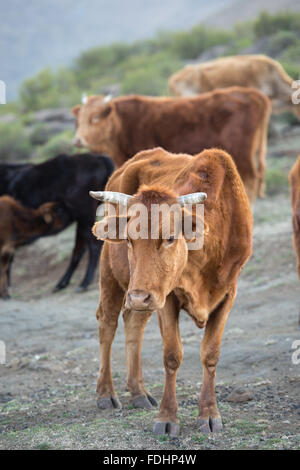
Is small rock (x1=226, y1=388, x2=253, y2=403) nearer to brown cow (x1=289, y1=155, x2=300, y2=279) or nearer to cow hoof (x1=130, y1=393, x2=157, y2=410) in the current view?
cow hoof (x1=130, y1=393, x2=157, y2=410)

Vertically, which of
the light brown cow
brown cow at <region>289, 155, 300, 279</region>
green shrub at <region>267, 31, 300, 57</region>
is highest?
green shrub at <region>267, 31, 300, 57</region>

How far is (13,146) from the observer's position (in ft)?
68.3

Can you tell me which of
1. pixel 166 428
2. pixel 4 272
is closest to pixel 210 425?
pixel 166 428

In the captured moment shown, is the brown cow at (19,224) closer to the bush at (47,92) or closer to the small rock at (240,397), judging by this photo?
the small rock at (240,397)

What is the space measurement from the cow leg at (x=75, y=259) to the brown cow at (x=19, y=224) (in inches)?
13.5

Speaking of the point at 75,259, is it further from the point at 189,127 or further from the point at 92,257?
the point at 189,127

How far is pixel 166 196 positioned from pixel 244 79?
12.1m

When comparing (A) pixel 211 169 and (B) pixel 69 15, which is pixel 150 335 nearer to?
(A) pixel 211 169

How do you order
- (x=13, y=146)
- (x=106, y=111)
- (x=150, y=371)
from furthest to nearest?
1. (x=13, y=146)
2. (x=106, y=111)
3. (x=150, y=371)

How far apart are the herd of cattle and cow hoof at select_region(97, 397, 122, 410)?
1cm

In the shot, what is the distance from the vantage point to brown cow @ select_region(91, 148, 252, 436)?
14.4ft

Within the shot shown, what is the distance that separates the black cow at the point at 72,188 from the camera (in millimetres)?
10922

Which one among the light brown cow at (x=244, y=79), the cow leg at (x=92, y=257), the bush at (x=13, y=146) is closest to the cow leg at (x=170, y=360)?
the cow leg at (x=92, y=257)

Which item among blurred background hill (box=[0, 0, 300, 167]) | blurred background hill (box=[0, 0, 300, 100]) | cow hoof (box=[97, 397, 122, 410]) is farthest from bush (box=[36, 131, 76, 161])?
blurred background hill (box=[0, 0, 300, 100])
